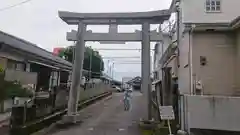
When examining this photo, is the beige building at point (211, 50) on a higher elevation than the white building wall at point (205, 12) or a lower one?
lower

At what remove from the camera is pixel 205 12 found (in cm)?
1391

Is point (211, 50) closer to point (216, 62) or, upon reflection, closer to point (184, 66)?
point (216, 62)

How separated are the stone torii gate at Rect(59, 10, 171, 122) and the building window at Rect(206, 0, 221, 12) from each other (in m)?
2.40

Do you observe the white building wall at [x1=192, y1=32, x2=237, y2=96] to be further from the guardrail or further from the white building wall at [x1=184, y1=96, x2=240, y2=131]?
the guardrail

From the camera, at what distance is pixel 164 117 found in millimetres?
8359

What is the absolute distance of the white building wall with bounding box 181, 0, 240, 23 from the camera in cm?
1373

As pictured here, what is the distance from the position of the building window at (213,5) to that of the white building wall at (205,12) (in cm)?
18

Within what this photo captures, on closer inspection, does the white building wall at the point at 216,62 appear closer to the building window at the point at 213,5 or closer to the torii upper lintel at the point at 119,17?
the building window at the point at 213,5

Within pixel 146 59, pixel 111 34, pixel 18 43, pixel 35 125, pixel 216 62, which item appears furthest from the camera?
pixel 18 43

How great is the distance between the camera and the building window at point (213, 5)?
14.0 meters

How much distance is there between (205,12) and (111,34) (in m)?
5.05

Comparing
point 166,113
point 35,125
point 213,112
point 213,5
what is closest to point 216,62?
point 213,5

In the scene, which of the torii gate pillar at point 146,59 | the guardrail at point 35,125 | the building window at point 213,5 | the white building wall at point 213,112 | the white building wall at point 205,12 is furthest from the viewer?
the building window at point 213,5

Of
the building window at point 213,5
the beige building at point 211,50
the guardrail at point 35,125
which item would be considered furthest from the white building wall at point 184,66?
the guardrail at point 35,125
